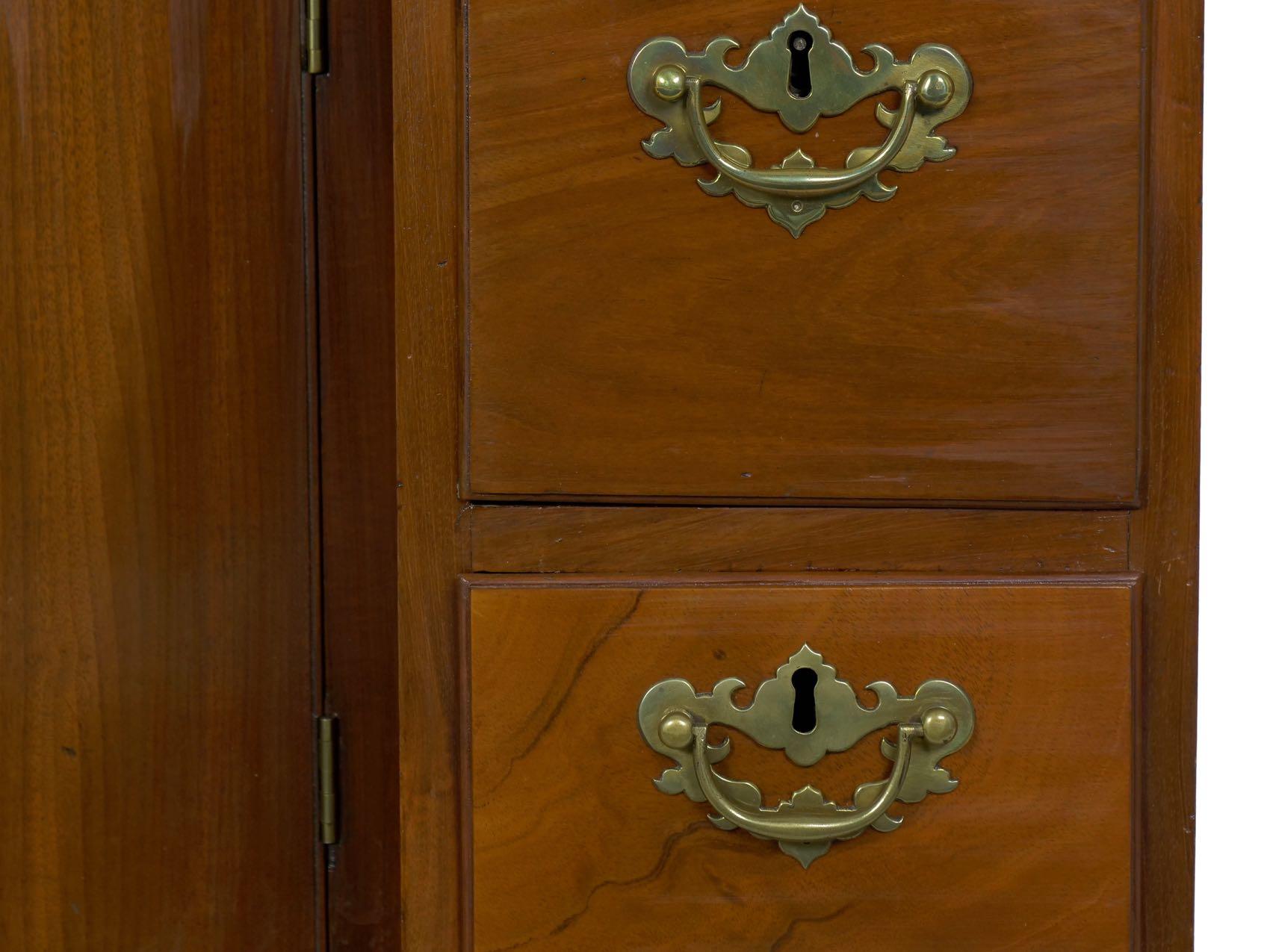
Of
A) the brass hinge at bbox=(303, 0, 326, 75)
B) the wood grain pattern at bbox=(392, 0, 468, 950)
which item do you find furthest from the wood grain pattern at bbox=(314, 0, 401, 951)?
the wood grain pattern at bbox=(392, 0, 468, 950)

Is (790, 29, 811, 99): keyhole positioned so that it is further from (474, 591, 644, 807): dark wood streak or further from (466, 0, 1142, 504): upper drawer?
(474, 591, 644, 807): dark wood streak

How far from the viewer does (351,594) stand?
0.75 m

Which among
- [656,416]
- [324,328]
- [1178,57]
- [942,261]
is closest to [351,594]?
[324,328]

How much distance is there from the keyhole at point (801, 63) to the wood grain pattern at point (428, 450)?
0.48 ft

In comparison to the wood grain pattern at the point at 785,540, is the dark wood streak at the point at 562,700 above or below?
below

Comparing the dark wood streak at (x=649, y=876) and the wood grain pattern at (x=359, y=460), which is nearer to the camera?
the dark wood streak at (x=649, y=876)

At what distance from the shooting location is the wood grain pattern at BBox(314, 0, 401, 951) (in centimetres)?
74

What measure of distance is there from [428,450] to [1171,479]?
1.10ft

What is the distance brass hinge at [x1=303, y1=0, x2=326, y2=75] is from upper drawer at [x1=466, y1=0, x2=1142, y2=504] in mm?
204

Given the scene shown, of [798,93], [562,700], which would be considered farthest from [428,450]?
[798,93]

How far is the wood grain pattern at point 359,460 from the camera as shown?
741 millimetres

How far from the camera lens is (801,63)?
568 mm

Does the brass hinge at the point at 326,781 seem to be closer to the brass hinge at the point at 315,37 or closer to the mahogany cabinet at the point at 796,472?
the mahogany cabinet at the point at 796,472

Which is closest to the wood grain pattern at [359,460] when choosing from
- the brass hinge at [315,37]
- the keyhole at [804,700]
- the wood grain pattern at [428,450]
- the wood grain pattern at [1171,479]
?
the brass hinge at [315,37]
